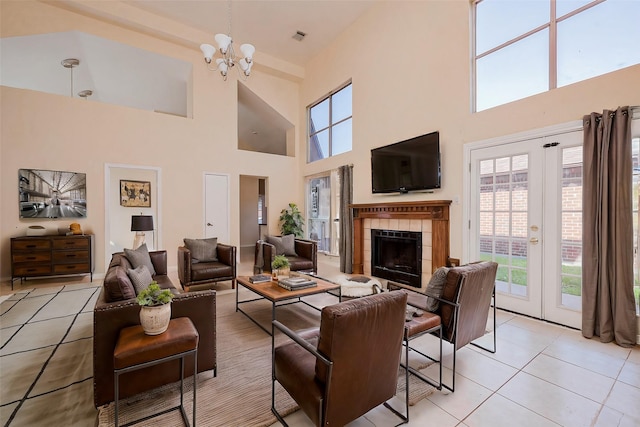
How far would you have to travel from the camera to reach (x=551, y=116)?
315 cm

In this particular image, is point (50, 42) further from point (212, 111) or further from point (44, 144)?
point (212, 111)

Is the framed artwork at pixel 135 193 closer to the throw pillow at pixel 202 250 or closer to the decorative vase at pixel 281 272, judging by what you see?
the throw pillow at pixel 202 250

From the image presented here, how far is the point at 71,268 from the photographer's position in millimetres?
4809

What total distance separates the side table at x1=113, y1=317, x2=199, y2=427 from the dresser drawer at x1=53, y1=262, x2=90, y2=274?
421 cm

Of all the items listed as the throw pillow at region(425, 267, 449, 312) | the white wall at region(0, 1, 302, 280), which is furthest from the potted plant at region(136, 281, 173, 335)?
the white wall at region(0, 1, 302, 280)

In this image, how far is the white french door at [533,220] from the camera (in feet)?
10.0

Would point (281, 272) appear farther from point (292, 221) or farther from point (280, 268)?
point (292, 221)

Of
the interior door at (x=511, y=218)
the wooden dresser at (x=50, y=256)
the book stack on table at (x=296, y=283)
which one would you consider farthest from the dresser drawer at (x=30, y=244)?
the interior door at (x=511, y=218)

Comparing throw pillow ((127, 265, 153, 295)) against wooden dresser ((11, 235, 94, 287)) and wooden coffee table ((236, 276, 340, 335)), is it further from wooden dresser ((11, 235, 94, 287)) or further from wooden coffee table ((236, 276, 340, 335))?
wooden dresser ((11, 235, 94, 287))

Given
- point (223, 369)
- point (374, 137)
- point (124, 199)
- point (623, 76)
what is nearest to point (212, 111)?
point (124, 199)

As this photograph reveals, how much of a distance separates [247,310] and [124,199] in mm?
4608

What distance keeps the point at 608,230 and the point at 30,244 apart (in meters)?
7.71

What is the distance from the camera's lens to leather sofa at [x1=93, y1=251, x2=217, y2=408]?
5.63 feet

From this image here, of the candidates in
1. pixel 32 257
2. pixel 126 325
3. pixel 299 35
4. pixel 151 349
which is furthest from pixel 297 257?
pixel 299 35
